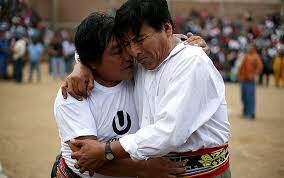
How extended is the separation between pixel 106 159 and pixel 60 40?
1995 cm

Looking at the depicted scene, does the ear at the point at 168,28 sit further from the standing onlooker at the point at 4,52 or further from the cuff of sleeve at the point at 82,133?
the standing onlooker at the point at 4,52

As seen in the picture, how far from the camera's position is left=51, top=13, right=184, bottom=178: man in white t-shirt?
2658mm

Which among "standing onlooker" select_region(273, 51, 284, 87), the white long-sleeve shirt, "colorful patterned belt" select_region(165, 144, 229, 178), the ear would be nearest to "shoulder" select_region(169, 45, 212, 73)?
the white long-sleeve shirt

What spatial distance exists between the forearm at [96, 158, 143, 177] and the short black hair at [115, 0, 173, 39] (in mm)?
682

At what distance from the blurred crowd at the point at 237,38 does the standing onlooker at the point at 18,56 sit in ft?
23.1

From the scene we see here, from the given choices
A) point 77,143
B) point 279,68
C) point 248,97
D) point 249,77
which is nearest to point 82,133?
point 77,143

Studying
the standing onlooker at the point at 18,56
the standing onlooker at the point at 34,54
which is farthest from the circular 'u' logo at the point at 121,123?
the standing onlooker at the point at 34,54

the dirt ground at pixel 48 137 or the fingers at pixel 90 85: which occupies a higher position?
the fingers at pixel 90 85

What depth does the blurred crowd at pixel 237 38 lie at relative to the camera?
2091 cm

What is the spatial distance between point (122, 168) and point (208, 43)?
22685mm

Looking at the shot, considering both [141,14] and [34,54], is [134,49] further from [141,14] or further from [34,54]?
[34,54]

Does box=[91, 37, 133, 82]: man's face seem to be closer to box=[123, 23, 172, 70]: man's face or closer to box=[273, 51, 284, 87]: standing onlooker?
box=[123, 23, 172, 70]: man's face

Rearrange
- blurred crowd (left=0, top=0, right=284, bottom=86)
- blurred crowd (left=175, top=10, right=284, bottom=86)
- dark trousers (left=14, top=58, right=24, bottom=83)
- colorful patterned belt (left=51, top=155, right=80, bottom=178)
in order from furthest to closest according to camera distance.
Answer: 1. blurred crowd (left=175, top=10, right=284, bottom=86)
2. blurred crowd (left=0, top=0, right=284, bottom=86)
3. dark trousers (left=14, top=58, right=24, bottom=83)
4. colorful patterned belt (left=51, top=155, right=80, bottom=178)

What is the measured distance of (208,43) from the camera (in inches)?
982
